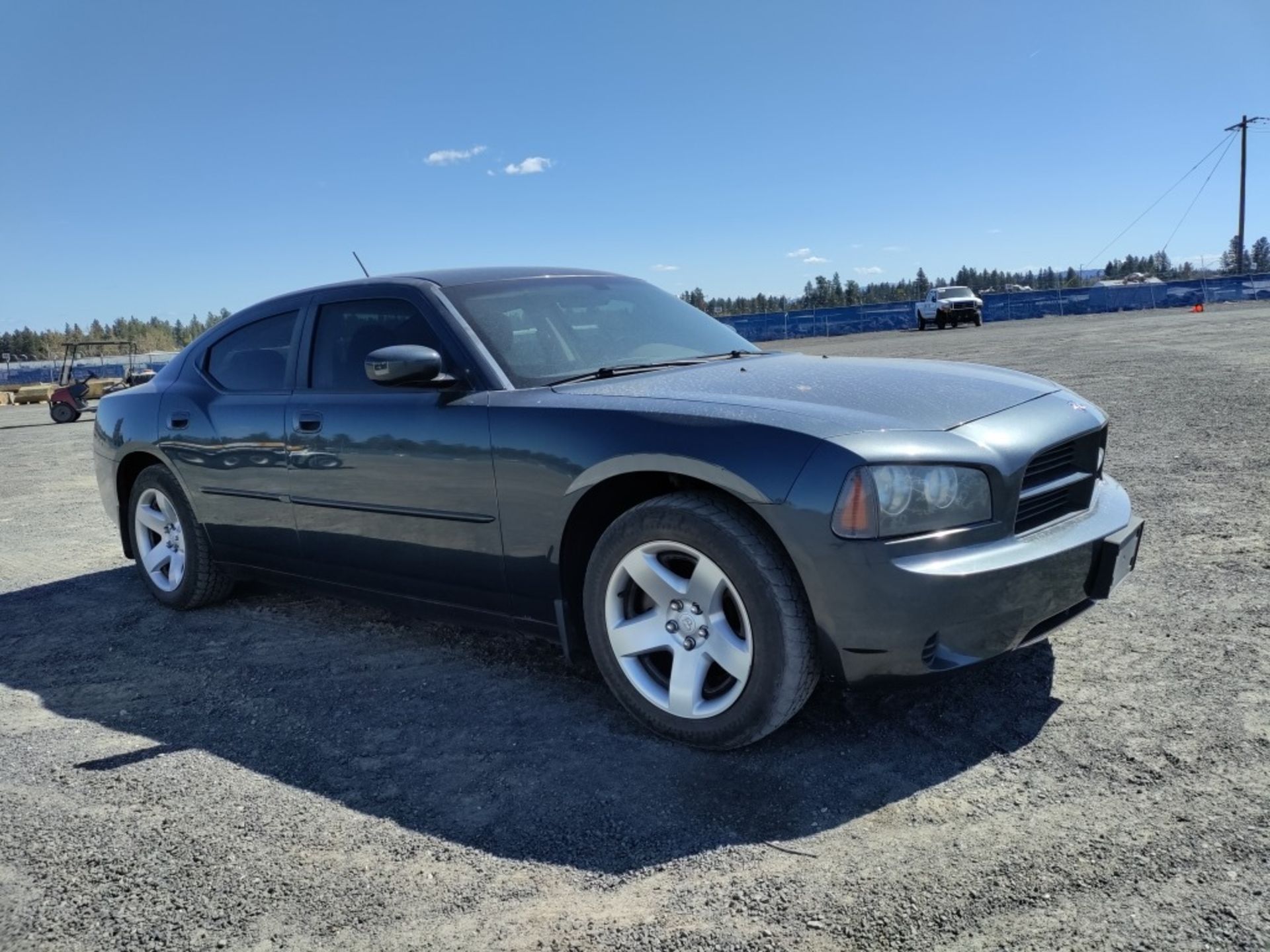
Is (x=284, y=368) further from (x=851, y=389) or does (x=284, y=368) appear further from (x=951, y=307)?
(x=951, y=307)

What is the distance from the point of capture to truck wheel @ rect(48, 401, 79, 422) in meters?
21.1

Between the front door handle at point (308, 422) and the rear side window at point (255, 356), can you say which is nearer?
the front door handle at point (308, 422)

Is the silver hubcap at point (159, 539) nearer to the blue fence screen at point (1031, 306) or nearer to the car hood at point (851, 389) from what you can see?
the car hood at point (851, 389)

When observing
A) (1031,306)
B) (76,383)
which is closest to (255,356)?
(76,383)

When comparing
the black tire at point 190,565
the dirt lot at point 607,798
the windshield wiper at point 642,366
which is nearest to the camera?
the dirt lot at point 607,798

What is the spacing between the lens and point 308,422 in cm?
398

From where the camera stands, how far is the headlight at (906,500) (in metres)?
2.55

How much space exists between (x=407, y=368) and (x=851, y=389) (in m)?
1.58

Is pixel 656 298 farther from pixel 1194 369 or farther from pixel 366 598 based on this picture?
pixel 1194 369

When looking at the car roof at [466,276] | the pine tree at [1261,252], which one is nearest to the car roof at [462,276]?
the car roof at [466,276]

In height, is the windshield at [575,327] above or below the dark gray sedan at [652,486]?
above

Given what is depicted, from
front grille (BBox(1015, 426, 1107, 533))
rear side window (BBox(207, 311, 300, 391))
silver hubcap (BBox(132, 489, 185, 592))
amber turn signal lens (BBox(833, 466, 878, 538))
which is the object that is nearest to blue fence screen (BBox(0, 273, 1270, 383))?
silver hubcap (BBox(132, 489, 185, 592))

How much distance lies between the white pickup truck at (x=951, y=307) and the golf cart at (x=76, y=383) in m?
30.1

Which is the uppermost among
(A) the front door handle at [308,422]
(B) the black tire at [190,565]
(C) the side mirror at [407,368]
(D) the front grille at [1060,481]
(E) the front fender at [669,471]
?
(C) the side mirror at [407,368]
